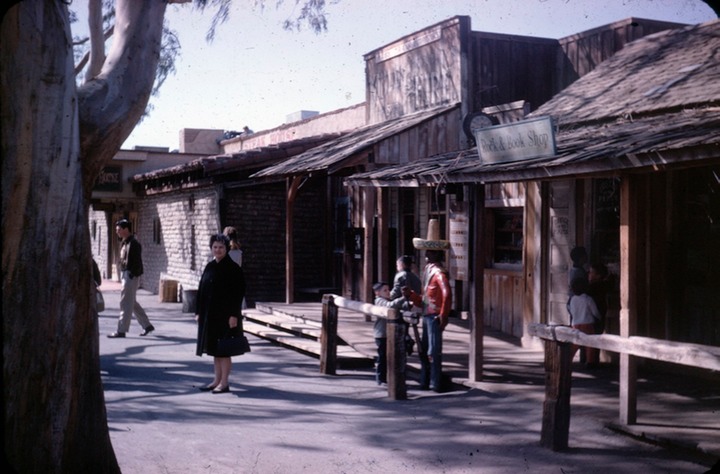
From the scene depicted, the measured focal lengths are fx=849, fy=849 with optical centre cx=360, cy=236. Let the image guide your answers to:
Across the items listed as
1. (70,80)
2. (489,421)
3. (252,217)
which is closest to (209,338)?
(489,421)

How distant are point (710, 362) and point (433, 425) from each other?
2.93 metres

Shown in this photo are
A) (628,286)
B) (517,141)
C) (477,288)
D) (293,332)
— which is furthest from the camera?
(293,332)

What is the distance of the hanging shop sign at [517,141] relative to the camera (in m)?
8.61

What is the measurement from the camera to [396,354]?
355 inches

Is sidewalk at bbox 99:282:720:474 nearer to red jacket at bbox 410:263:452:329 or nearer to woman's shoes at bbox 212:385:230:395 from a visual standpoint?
woman's shoes at bbox 212:385:230:395

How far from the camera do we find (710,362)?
18.4 feet

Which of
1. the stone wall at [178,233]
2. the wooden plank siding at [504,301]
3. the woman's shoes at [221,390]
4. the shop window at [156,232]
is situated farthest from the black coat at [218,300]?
the shop window at [156,232]

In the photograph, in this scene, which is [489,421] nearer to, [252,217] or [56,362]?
[56,362]

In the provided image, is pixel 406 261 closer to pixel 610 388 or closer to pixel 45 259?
pixel 610 388

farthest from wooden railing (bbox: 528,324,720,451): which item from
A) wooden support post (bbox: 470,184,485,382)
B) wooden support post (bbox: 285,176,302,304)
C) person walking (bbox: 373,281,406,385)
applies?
wooden support post (bbox: 285,176,302,304)

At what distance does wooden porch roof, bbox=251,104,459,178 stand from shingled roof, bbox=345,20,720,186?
1.43 m

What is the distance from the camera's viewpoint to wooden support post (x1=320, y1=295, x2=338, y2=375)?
10758 millimetres

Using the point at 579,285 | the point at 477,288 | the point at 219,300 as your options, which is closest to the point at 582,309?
the point at 579,285

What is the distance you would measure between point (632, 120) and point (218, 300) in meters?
5.35
